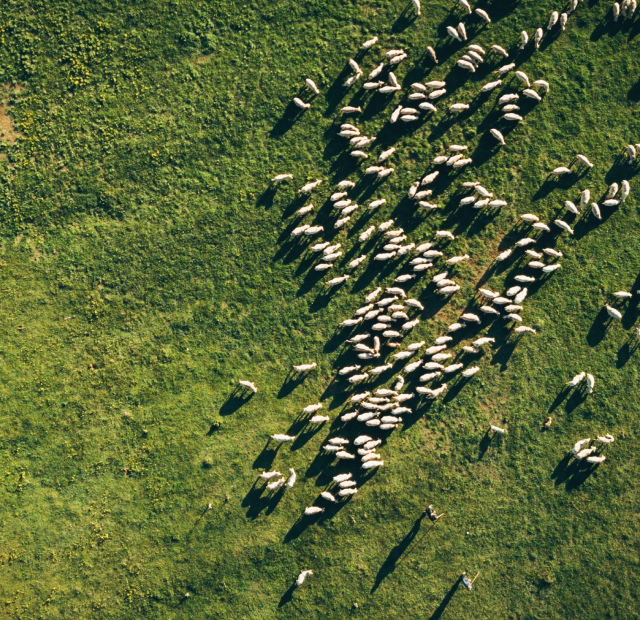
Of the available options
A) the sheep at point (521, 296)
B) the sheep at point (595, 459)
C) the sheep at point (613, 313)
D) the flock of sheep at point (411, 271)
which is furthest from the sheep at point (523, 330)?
the sheep at point (595, 459)

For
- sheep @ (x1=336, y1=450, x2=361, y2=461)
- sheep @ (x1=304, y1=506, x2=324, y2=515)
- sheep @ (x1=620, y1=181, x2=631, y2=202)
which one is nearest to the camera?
sheep @ (x1=336, y1=450, x2=361, y2=461)

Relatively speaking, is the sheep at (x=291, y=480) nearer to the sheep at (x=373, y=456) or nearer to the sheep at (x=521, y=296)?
the sheep at (x=373, y=456)

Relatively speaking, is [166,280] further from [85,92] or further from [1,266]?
[85,92]

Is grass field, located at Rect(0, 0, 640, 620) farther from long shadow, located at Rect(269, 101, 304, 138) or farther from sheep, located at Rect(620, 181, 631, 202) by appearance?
sheep, located at Rect(620, 181, 631, 202)

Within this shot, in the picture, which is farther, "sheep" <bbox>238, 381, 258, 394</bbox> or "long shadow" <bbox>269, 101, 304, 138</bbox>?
"long shadow" <bbox>269, 101, 304, 138</bbox>

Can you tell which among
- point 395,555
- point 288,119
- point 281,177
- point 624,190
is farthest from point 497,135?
point 395,555

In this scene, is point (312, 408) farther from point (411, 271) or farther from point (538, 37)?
point (538, 37)

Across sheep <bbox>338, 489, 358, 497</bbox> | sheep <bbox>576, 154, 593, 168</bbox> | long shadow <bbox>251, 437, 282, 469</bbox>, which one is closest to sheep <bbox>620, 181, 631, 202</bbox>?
sheep <bbox>576, 154, 593, 168</bbox>

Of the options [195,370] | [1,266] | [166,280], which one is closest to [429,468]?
[195,370]
